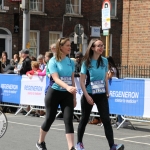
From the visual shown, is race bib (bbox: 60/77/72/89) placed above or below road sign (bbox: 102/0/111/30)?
below

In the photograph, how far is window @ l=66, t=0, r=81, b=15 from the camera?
35.8 meters

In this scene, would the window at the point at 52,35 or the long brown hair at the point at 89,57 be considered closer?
the long brown hair at the point at 89,57

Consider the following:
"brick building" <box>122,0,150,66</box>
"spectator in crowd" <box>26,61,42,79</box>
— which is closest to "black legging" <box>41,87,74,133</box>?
"spectator in crowd" <box>26,61,42,79</box>

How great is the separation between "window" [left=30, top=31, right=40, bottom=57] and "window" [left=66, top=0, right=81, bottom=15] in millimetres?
2743

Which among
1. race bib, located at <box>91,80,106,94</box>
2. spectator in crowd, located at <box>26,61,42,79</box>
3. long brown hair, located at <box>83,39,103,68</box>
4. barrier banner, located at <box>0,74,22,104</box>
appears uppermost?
long brown hair, located at <box>83,39,103,68</box>

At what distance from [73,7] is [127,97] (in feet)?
77.9

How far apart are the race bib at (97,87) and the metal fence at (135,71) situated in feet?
29.5

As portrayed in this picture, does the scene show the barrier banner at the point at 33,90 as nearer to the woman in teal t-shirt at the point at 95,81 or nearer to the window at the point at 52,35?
the woman in teal t-shirt at the point at 95,81

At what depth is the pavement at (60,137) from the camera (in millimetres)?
10025

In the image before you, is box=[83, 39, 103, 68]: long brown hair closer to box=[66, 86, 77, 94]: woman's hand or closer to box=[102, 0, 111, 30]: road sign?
box=[66, 86, 77, 94]: woman's hand

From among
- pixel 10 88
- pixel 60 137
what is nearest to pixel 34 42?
pixel 10 88

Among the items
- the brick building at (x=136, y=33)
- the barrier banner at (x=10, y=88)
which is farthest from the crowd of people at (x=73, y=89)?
the brick building at (x=136, y=33)

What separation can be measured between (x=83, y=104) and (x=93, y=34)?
27.7m

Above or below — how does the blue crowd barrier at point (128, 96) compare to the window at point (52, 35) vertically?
below
